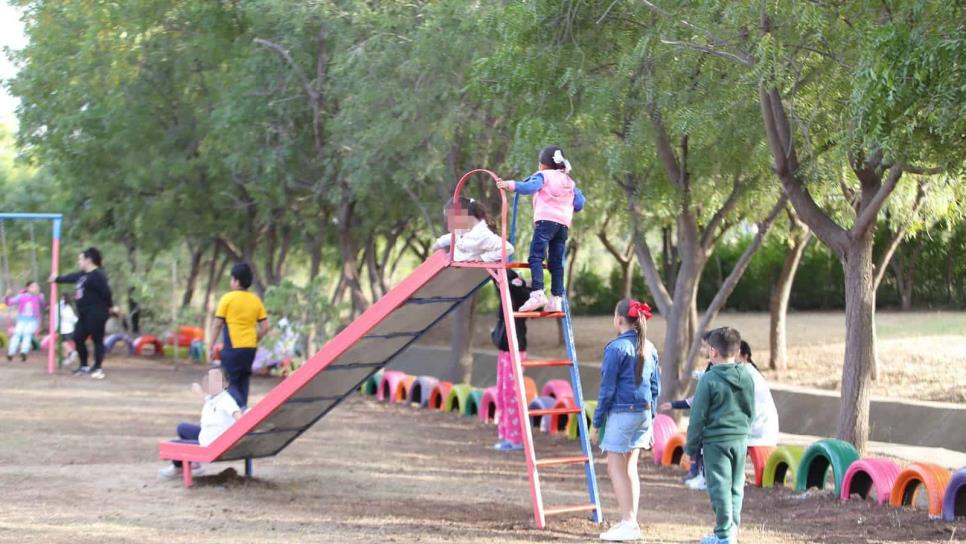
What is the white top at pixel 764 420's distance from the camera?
9164 mm

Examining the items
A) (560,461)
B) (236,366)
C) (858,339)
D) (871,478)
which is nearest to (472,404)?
(236,366)

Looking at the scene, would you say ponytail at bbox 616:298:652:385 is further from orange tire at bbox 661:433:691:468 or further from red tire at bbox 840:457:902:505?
orange tire at bbox 661:433:691:468

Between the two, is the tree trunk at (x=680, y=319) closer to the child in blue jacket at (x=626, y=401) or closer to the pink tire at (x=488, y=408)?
the pink tire at (x=488, y=408)

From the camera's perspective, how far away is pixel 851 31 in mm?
9344

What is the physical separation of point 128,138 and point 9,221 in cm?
1251

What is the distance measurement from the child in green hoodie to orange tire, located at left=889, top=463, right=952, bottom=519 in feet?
6.34

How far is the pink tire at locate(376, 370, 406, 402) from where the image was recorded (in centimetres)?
1692

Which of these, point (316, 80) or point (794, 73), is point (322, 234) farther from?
point (794, 73)

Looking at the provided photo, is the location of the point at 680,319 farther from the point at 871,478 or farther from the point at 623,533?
the point at 623,533

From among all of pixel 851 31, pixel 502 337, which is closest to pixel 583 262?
pixel 502 337

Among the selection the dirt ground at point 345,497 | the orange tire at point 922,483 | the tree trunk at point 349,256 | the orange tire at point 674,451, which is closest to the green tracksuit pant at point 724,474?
the dirt ground at point 345,497

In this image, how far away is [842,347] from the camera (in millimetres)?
19344

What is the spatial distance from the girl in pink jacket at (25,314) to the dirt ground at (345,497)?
8061 mm

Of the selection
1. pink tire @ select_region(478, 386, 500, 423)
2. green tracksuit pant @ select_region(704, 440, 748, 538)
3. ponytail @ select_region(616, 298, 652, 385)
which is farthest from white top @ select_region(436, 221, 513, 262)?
pink tire @ select_region(478, 386, 500, 423)
